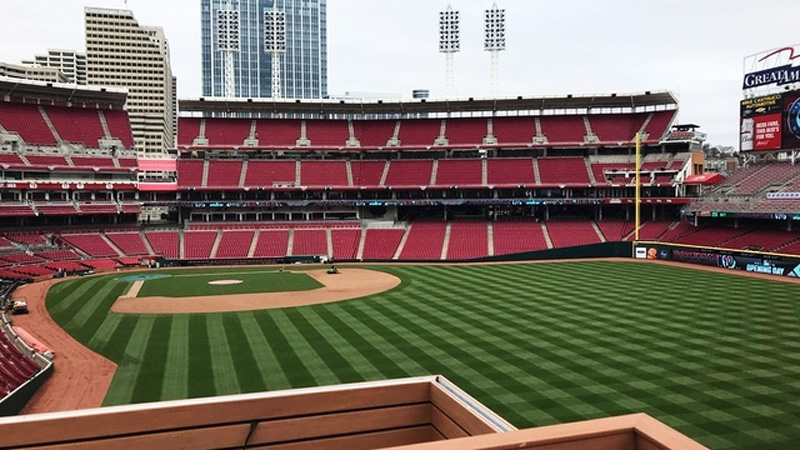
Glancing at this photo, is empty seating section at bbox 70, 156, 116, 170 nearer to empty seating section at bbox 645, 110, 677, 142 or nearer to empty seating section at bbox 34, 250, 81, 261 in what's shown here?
empty seating section at bbox 34, 250, 81, 261

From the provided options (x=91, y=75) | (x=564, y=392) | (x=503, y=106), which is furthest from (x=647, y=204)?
(x=91, y=75)

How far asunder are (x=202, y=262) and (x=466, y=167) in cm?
3296

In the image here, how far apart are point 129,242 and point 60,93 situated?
20.3 meters

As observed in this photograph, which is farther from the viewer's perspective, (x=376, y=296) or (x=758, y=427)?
(x=376, y=296)

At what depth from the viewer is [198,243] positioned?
5903 centimetres

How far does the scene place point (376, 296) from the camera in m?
35.4

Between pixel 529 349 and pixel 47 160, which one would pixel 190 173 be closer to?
pixel 47 160

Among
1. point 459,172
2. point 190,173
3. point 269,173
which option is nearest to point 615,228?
point 459,172

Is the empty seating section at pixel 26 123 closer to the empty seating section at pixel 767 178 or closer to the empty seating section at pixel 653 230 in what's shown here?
the empty seating section at pixel 653 230

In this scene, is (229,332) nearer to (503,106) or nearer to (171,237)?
(171,237)

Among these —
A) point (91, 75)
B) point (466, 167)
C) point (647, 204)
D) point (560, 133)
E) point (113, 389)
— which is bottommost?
point (113, 389)

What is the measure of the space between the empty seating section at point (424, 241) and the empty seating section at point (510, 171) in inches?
339

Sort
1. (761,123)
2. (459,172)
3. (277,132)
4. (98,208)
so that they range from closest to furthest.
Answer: (761,123) < (98,208) < (459,172) < (277,132)

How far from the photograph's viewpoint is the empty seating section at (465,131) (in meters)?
68.6
